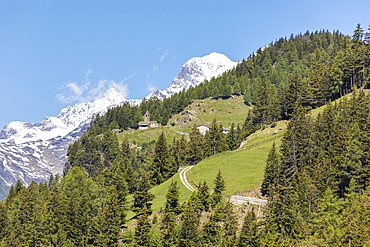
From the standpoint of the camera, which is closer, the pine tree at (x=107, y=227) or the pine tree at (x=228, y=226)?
the pine tree at (x=228, y=226)

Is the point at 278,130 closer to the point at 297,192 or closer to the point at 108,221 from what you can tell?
the point at 297,192

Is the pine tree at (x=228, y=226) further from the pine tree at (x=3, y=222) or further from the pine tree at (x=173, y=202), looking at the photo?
the pine tree at (x=3, y=222)

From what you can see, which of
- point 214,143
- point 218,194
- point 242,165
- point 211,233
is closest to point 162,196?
point 242,165

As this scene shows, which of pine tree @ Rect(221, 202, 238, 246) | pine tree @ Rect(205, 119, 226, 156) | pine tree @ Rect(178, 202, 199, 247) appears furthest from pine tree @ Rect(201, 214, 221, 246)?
pine tree @ Rect(205, 119, 226, 156)

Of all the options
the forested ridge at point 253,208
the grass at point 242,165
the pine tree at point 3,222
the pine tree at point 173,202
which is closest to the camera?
the forested ridge at point 253,208

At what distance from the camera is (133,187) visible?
5271 inches

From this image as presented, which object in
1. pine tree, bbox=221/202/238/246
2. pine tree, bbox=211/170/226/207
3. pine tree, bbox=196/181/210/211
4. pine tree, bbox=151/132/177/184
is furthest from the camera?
pine tree, bbox=151/132/177/184

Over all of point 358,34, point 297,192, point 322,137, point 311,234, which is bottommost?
point 311,234

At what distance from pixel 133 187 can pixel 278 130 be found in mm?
52265

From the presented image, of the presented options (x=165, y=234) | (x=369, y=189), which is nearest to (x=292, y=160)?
(x=369, y=189)

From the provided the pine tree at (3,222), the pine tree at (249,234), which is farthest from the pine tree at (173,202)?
the pine tree at (3,222)

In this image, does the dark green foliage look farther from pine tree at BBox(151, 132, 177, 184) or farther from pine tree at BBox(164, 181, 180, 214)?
pine tree at BBox(151, 132, 177, 184)

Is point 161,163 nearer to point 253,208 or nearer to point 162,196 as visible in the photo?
point 162,196

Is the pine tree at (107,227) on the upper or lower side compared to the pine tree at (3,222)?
upper
